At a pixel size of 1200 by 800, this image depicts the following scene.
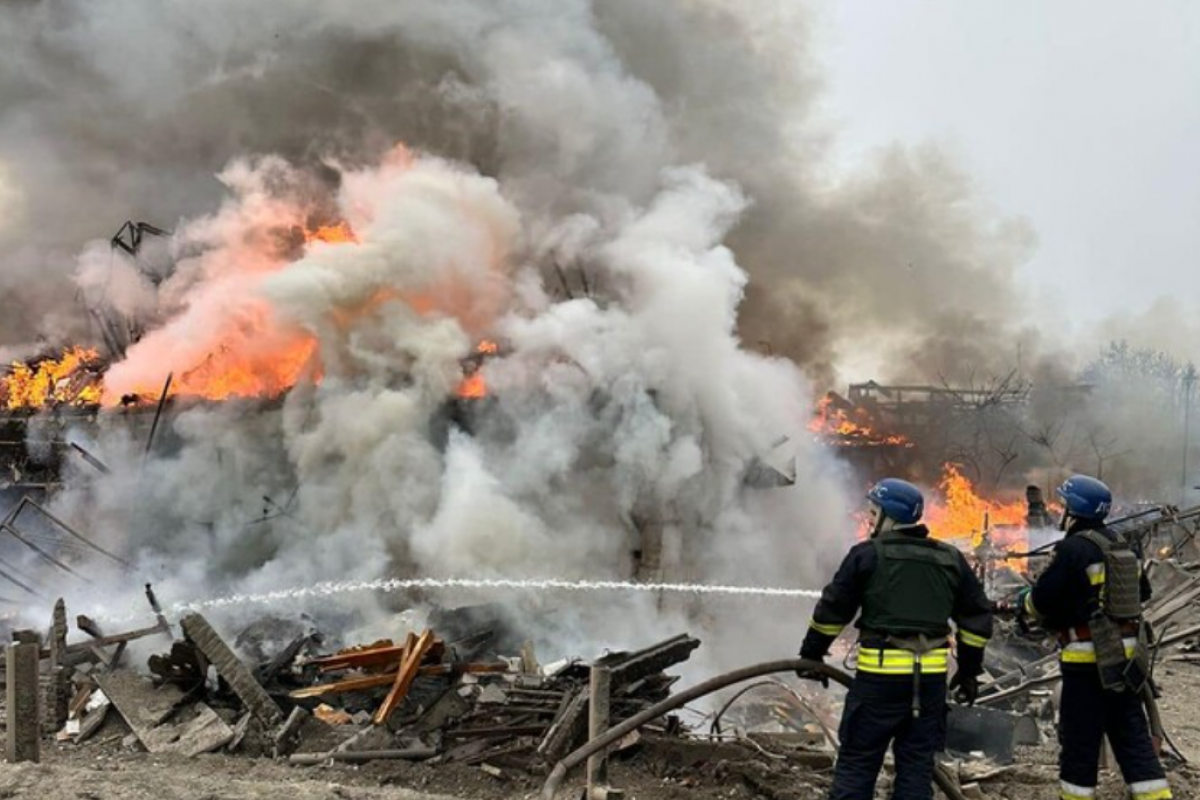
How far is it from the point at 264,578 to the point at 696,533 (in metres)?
7.31

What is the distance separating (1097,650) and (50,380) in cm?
2739

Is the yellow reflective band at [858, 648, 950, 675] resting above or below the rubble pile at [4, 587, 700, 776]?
above

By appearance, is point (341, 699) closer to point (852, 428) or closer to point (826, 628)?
point (826, 628)

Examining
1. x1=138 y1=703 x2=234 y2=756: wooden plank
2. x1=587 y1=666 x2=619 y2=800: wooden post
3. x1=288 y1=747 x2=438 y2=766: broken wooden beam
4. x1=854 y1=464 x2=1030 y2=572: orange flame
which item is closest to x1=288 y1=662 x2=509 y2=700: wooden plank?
x1=138 y1=703 x2=234 y2=756: wooden plank

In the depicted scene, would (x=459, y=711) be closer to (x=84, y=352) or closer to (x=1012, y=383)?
(x=84, y=352)

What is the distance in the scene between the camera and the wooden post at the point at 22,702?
6297 mm

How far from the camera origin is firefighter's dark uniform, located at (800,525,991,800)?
5.00 metres

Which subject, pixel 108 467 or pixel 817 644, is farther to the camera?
pixel 108 467

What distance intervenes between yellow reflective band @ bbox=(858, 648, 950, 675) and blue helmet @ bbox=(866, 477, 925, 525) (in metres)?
0.71

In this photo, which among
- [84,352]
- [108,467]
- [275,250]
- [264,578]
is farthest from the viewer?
[84,352]

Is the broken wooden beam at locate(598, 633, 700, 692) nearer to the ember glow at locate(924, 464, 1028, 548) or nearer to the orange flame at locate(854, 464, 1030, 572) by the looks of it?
the orange flame at locate(854, 464, 1030, 572)

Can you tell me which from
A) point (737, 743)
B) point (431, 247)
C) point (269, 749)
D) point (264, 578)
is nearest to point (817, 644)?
point (737, 743)

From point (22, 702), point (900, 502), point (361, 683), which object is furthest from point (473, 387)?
point (900, 502)

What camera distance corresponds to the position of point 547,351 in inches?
667
